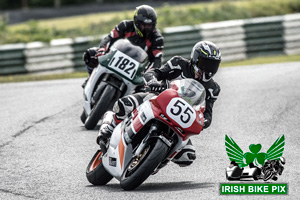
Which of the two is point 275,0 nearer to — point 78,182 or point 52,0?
point 78,182

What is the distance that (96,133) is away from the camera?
8961 millimetres

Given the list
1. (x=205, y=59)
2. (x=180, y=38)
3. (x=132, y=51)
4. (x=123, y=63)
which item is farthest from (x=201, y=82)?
(x=180, y=38)

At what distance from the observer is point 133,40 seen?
10023 millimetres

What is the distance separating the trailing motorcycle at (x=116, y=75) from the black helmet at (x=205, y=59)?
2178 mm

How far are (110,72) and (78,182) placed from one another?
2.71 meters

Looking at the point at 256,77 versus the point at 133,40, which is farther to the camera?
the point at 256,77

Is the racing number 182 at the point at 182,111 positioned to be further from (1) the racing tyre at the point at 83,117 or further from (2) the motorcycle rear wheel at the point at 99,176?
(1) the racing tyre at the point at 83,117

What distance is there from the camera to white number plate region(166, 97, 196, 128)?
19.0 ft

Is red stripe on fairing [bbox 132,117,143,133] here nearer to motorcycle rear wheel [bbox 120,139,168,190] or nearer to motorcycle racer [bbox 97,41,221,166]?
motorcycle rear wheel [bbox 120,139,168,190]

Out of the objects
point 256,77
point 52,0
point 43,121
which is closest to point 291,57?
point 256,77

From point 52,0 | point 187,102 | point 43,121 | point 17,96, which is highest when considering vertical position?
point 187,102

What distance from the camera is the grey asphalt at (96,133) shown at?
20.0 feet

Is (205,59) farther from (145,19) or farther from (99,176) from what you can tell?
(145,19)

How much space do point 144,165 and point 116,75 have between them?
3.38 m
